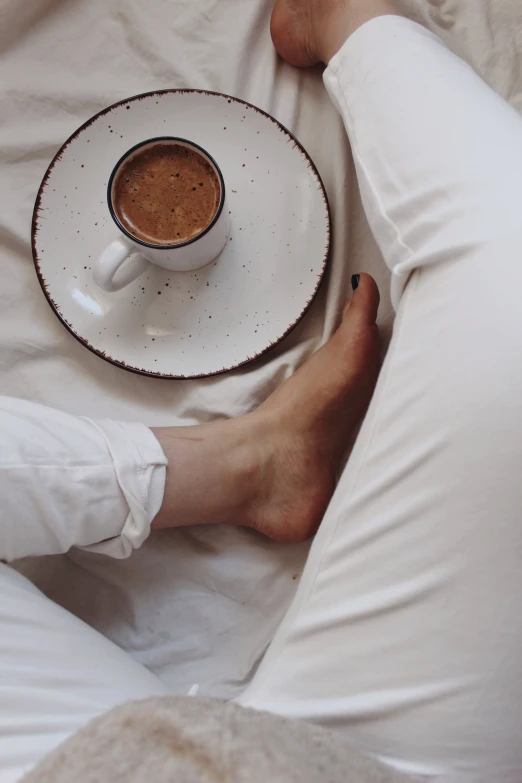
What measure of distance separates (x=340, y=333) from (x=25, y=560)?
0.42 meters

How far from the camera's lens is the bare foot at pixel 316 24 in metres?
0.63

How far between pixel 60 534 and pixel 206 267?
33 cm

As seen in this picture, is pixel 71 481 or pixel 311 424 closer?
pixel 71 481

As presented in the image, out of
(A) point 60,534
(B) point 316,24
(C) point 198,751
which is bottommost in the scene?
(A) point 60,534

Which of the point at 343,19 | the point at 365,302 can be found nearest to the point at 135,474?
the point at 365,302

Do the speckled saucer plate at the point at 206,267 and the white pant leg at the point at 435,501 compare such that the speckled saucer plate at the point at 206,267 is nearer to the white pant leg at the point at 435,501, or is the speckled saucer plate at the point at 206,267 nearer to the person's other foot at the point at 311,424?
the person's other foot at the point at 311,424

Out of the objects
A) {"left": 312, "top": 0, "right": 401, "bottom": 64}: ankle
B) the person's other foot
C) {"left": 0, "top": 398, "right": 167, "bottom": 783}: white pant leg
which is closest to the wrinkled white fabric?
{"left": 0, "top": 398, "right": 167, "bottom": 783}: white pant leg

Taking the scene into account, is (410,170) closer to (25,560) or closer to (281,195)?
(281,195)

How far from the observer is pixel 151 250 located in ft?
2.10

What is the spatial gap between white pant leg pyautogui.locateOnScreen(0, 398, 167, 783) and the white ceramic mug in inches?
6.5

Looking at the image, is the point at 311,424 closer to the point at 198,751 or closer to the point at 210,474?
the point at 210,474

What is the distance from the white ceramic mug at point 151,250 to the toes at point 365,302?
0.52ft

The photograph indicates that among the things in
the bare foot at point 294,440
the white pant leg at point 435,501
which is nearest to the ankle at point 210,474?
the bare foot at point 294,440

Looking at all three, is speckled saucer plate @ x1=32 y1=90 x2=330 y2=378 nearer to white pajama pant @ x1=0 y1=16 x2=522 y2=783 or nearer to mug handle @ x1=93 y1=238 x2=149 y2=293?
mug handle @ x1=93 y1=238 x2=149 y2=293
